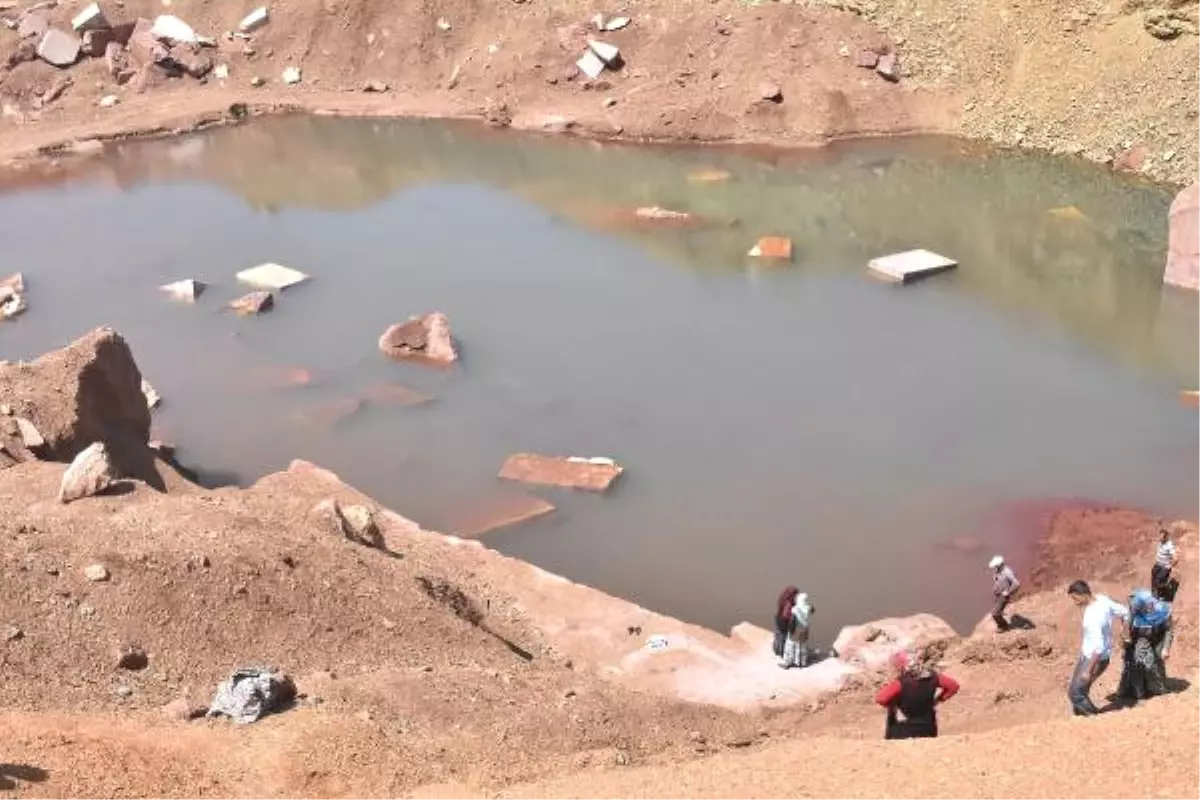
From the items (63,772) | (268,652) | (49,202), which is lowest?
(49,202)

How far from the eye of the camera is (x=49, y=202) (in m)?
35.3

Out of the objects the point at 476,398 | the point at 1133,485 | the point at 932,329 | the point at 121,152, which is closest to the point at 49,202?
the point at 121,152

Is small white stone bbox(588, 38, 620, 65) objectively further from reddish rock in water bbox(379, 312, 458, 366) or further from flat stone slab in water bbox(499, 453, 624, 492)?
flat stone slab in water bbox(499, 453, 624, 492)

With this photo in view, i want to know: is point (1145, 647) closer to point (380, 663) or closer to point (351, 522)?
point (380, 663)

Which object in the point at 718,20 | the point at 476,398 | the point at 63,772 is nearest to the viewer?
the point at 63,772

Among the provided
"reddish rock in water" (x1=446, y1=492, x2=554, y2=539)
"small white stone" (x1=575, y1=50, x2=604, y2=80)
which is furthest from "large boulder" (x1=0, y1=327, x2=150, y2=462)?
"small white stone" (x1=575, y1=50, x2=604, y2=80)

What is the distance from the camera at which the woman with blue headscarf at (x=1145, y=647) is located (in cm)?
1030

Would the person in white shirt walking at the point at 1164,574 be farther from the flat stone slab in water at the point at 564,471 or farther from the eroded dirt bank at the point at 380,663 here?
the flat stone slab in water at the point at 564,471

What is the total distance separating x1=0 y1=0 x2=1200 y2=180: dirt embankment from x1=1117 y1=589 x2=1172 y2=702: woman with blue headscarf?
86.4ft

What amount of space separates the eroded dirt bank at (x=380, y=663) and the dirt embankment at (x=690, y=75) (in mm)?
23868

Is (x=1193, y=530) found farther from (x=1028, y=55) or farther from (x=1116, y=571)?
(x=1028, y=55)

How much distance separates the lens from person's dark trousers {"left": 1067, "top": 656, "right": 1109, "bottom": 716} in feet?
33.0

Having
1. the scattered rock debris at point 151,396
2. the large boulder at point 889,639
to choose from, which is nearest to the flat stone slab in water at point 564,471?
the large boulder at point 889,639

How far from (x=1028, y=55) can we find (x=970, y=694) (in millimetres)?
31755
